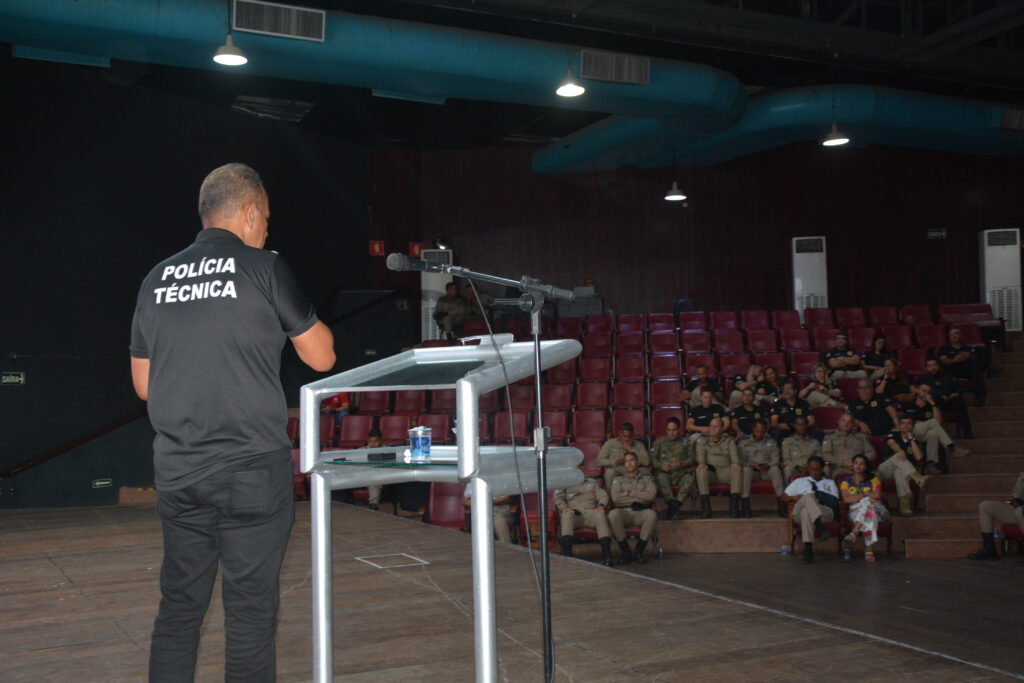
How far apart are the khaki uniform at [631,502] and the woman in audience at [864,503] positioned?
1715 millimetres

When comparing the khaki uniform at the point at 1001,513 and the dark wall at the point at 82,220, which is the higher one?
the dark wall at the point at 82,220

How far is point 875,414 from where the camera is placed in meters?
8.66

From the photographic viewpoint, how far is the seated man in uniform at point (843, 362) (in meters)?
9.74

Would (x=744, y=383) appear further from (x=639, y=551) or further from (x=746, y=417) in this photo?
(x=639, y=551)

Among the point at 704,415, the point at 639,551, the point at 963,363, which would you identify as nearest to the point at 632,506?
the point at 639,551

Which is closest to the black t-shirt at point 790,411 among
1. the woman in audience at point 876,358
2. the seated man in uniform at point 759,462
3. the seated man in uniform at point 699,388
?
the seated man in uniform at point 759,462

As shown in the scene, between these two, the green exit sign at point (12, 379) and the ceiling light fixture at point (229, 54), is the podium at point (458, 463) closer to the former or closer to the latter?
the ceiling light fixture at point (229, 54)

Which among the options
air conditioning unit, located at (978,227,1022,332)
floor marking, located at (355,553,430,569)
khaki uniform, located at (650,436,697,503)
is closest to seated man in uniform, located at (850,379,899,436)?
khaki uniform, located at (650,436,697,503)

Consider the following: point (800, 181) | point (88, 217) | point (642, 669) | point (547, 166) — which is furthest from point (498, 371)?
point (800, 181)

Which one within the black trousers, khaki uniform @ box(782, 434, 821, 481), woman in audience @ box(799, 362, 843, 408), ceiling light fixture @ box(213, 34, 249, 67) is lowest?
khaki uniform @ box(782, 434, 821, 481)

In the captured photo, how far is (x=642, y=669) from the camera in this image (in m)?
2.83

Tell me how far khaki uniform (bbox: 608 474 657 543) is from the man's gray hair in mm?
5662

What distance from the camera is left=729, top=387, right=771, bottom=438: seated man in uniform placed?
8609 millimetres

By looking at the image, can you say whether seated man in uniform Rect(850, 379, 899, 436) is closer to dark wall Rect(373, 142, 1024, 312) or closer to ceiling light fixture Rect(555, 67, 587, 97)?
ceiling light fixture Rect(555, 67, 587, 97)
